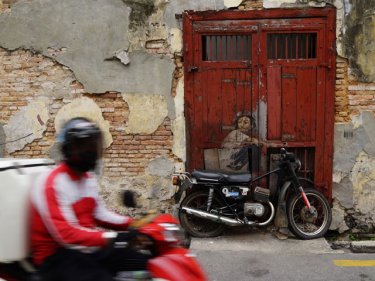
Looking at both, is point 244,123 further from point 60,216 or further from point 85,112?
point 60,216

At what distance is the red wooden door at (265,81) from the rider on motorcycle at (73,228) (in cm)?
435

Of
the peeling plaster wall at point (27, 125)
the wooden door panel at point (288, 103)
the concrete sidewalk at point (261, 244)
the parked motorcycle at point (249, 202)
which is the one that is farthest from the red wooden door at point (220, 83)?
the peeling plaster wall at point (27, 125)

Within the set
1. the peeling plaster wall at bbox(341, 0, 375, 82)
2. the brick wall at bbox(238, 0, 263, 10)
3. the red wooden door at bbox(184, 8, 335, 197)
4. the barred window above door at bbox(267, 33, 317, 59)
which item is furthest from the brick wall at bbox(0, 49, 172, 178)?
the peeling plaster wall at bbox(341, 0, 375, 82)

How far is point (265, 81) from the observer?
696 cm

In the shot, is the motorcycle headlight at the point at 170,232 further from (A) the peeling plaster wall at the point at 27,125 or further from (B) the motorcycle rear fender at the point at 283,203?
(A) the peeling plaster wall at the point at 27,125

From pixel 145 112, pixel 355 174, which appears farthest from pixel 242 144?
pixel 355 174

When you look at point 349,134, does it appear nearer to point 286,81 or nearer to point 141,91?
point 286,81

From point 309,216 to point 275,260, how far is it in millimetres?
1044

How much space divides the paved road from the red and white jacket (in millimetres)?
3133

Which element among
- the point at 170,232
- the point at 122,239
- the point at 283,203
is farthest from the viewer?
the point at 283,203

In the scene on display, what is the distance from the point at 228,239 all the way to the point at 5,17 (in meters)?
4.68

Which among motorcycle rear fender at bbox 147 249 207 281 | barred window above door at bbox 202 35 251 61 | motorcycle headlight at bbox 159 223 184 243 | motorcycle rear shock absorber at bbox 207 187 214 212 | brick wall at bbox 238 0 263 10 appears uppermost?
brick wall at bbox 238 0 263 10

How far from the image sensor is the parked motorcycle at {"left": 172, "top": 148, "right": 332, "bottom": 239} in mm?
6688

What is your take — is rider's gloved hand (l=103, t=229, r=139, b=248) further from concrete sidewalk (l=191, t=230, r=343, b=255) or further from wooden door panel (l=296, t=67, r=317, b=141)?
wooden door panel (l=296, t=67, r=317, b=141)
